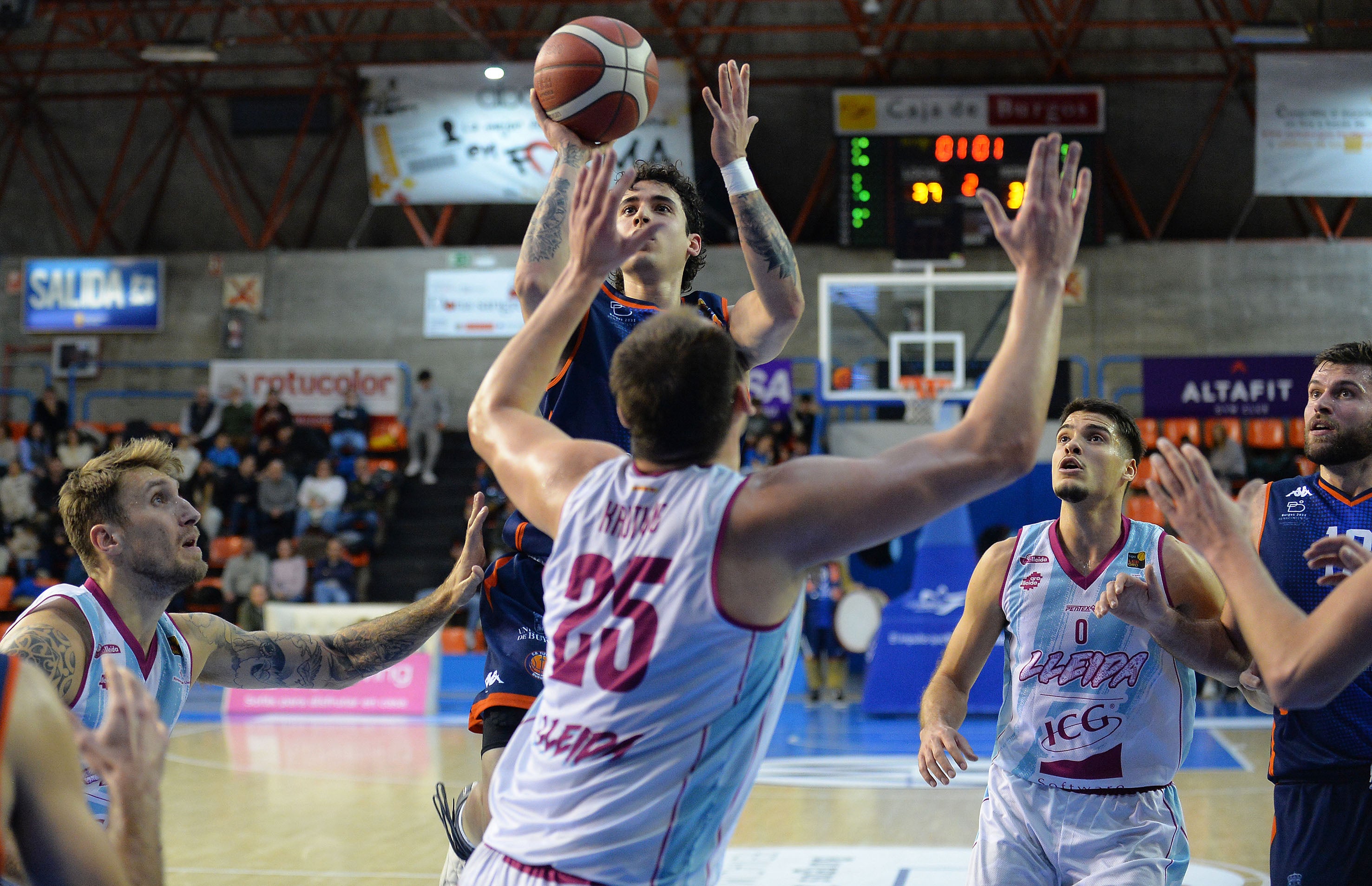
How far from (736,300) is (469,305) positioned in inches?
174

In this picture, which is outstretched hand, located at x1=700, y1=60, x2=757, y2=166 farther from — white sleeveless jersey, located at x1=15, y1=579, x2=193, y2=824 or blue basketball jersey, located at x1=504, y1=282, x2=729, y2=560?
white sleeveless jersey, located at x1=15, y1=579, x2=193, y2=824

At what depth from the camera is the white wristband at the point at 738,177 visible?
380 cm

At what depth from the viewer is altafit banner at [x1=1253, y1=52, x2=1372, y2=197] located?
18625 mm

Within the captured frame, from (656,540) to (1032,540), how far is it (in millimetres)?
2361

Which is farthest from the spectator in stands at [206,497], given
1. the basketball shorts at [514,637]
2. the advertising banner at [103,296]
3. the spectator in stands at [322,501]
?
the basketball shorts at [514,637]

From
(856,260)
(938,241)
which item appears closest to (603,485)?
(938,241)

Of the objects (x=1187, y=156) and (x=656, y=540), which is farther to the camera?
(x=1187, y=156)

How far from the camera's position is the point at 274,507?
56.5ft

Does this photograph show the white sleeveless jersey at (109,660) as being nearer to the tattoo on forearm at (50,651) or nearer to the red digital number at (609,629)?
the tattoo on forearm at (50,651)

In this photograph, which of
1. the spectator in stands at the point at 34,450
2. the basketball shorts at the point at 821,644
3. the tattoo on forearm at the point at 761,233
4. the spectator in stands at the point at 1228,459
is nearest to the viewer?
the tattoo on forearm at the point at 761,233

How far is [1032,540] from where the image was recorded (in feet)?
14.4

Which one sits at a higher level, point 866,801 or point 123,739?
point 123,739

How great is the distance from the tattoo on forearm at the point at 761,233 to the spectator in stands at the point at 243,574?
12.9m

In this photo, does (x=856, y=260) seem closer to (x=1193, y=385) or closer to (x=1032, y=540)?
(x=1193, y=385)
